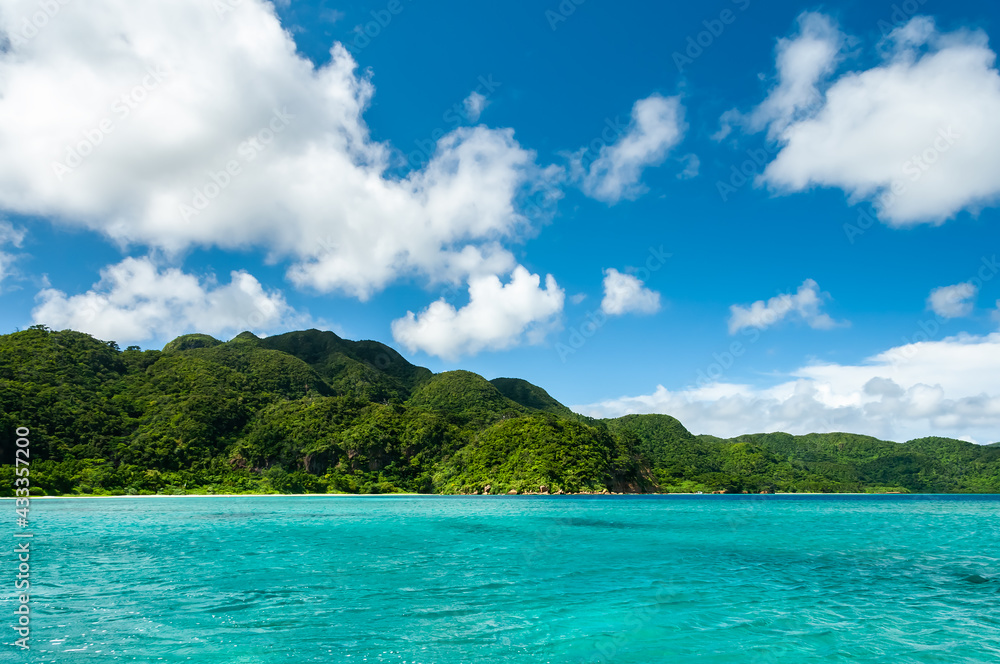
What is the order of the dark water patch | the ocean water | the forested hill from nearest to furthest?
the ocean water → the dark water patch → the forested hill

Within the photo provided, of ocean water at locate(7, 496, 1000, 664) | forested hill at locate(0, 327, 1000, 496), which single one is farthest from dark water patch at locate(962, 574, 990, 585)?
forested hill at locate(0, 327, 1000, 496)

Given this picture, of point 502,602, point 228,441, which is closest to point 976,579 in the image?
point 502,602

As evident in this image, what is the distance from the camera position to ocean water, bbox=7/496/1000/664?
514 inches

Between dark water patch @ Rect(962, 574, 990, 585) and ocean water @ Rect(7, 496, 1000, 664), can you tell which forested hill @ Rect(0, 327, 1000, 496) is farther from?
dark water patch @ Rect(962, 574, 990, 585)

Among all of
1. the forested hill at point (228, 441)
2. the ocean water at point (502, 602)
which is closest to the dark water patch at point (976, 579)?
the ocean water at point (502, 602)

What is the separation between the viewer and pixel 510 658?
491 inches

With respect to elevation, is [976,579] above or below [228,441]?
above

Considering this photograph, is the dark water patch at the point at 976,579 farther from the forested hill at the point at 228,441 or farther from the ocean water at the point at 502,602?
the forested hill at the point at 228,441

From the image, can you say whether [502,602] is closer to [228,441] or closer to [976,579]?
[976,579]

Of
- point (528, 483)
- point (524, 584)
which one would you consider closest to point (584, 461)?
point (528, 483)

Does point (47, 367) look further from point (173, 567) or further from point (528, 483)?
point (173, 567)

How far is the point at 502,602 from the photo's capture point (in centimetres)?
1816

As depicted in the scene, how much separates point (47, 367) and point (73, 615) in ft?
550

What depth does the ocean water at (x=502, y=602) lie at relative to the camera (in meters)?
13.1
